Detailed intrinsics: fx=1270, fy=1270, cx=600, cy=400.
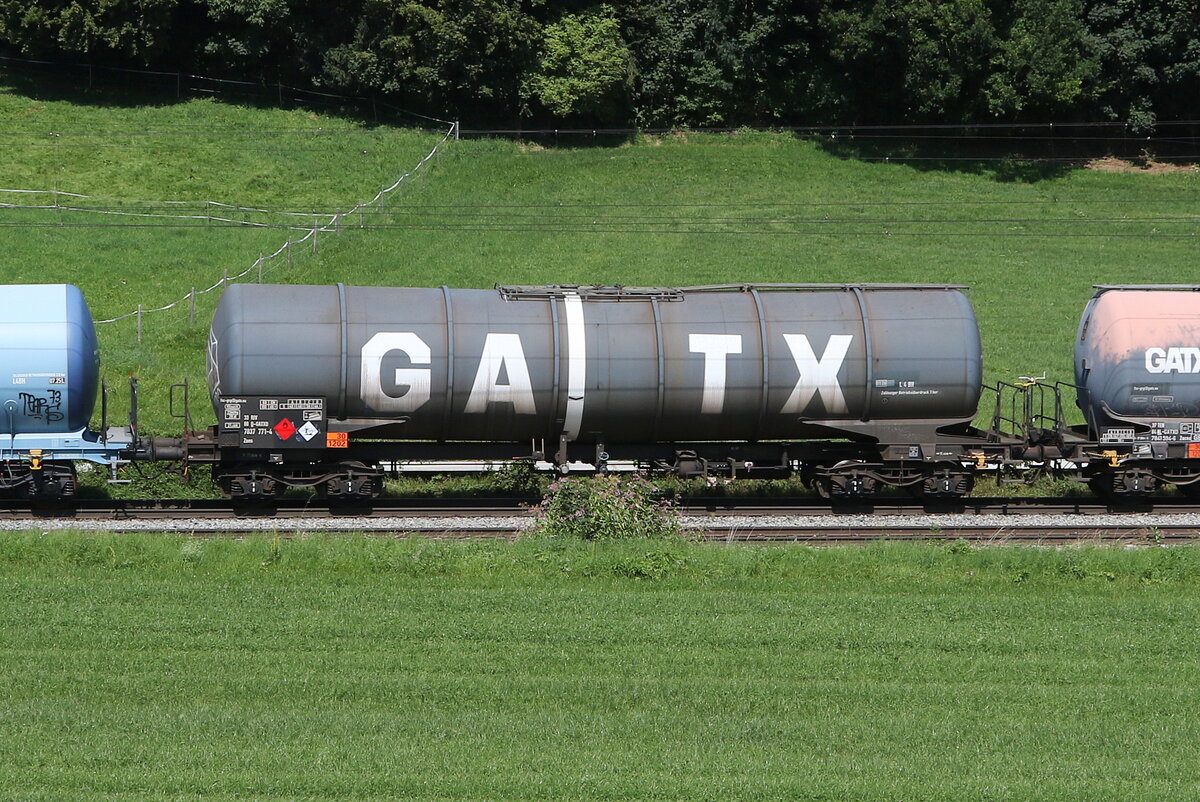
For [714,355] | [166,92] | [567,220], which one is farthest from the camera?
[166,92]

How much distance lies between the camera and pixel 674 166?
49.9 m

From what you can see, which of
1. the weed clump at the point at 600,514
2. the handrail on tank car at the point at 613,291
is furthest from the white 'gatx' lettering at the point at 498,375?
the weed clump at the point at 600,514

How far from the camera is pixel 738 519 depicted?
22312 millimetres

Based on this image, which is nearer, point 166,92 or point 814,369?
point 814,369

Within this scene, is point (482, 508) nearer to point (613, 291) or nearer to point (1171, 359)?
point (613, 291)

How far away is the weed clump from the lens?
62.1ft

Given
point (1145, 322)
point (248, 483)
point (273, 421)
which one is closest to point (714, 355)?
point (273, 421)

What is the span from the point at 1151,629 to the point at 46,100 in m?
49.8

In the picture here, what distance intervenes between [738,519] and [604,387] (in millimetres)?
3338

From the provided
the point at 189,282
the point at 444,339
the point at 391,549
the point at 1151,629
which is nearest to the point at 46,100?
the point at 189,282

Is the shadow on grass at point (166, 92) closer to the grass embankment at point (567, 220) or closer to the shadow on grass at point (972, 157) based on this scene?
the grass embankment at point (567, 220)

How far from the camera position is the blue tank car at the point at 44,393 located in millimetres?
21297

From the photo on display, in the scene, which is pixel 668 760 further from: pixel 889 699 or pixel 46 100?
pixel 46 100

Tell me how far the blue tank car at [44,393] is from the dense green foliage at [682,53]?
1237 inches
